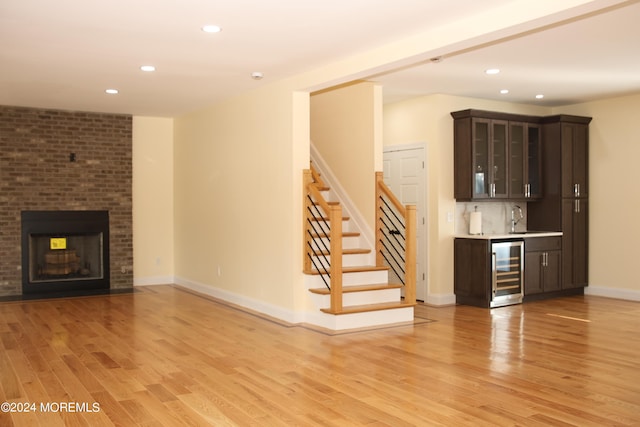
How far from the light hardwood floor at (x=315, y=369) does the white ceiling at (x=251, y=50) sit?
8.42 feet

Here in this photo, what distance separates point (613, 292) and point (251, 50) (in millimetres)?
6042

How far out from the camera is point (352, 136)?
724cm

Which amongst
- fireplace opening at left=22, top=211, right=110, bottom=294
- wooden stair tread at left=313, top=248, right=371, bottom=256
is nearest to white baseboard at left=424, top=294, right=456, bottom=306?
wooden stair tread at left=313, top=248, right=371, bottom=256

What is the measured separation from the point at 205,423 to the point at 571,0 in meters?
3.22

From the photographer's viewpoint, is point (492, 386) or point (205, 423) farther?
point (492, 386)

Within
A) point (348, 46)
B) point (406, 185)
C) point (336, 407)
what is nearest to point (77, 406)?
point (336, 407)

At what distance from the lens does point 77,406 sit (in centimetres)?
379

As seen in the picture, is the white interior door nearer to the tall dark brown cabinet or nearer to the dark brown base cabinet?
the dark brown base cabinet

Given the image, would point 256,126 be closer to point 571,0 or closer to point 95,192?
point 95,192

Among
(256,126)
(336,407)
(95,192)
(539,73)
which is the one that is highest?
(539,73)

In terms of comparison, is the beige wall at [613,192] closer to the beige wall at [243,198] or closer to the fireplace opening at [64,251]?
the beige wall at [243,198]

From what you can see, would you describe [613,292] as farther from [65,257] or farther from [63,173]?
[63,173]

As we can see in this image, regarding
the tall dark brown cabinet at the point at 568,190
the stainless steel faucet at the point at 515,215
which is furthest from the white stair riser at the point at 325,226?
the tall dark brown cabinet at the point at 568,190

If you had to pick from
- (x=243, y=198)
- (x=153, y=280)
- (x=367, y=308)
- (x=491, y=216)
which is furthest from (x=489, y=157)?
(x=153, y=280)
